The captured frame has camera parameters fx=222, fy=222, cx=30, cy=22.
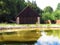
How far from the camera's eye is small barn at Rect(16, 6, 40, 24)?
2022cm

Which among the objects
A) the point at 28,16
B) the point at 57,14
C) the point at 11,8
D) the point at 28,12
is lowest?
the point at 28,16

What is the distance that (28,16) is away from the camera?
2155 cm

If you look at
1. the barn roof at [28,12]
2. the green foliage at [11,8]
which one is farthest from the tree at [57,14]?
the barn roof at [28,12]

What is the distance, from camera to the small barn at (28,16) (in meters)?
20.2

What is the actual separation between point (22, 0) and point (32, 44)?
1169cm

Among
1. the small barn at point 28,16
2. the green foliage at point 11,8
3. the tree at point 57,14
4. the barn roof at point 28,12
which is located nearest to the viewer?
the green foliage at point 11,8

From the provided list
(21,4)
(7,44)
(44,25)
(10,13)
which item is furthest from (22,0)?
(7,44)

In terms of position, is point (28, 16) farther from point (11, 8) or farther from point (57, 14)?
point (57, 14)

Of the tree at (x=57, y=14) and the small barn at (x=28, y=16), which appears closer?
the tree at (x=57, y=14)

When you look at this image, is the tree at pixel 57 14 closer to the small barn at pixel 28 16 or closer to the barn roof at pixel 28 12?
the small barn at pixel 28 16

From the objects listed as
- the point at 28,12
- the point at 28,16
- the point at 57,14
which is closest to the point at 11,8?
the point at 28,16

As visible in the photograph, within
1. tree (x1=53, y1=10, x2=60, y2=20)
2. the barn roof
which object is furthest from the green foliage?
tree (x1=53, y1=10, x2=60, y2=20)

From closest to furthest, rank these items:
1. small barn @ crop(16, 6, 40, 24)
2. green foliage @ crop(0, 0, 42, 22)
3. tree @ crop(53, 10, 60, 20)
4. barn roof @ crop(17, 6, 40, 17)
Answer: green foliage @ crop(0, 0, 42, 22)
tree @ crop(53, 10, 60, 20)
small barn @ crop(16, 6, 40, 24)
barn roof @ crop(17, 6, 40, 17)

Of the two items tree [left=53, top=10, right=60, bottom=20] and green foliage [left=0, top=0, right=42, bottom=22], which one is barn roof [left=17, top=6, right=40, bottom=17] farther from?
tree [left=53, top=10, right=60, bottom=20]
